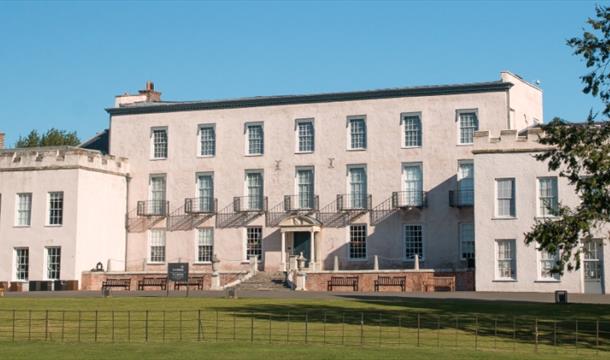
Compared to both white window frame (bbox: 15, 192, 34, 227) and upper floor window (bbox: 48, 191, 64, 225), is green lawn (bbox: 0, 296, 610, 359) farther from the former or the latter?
white window frame (bbox: 15, 192, 34, 227)

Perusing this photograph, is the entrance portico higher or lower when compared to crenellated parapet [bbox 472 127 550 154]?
lower

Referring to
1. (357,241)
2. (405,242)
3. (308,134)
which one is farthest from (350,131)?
(405,242)

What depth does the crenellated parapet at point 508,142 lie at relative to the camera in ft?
152

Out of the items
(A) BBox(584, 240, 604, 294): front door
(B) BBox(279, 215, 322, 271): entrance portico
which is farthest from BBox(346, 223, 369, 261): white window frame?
(A) BBox(584, 240, 604, 294): front door

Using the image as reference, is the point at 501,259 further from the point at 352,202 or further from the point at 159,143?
the point at 159,143

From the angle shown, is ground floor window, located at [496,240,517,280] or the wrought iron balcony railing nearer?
ground floor window, located at [496,240,517,280]

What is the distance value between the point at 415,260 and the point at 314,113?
10.8 metres

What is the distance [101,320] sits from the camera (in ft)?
97.1

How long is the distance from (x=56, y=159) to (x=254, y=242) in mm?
11596

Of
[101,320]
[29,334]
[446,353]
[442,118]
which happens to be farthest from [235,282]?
[446,353]

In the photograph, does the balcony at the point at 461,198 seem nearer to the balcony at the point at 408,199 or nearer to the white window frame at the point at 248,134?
the balcony at the point at 408,199

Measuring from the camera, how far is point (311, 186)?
181 ft

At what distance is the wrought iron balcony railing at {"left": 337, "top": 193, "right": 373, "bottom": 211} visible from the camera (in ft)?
176

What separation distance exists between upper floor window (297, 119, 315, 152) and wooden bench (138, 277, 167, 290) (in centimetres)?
1034
